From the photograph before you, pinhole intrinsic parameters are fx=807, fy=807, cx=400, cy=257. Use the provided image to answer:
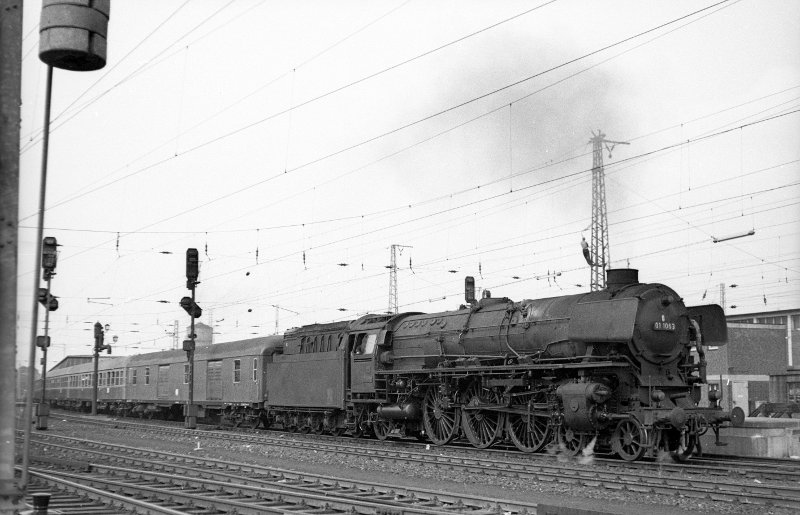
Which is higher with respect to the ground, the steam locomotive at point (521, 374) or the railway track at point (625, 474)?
the steam locomotive at point (521, 374)

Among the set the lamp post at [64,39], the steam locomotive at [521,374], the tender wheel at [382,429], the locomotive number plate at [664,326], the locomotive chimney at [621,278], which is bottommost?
the tender wheel at [382,429]

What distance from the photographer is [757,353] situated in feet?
149

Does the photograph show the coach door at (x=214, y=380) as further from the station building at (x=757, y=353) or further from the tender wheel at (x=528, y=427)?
the station building at (x=757, y=353)

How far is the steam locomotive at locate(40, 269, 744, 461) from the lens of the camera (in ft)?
52.6

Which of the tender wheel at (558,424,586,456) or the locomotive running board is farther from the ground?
the locomotive running board

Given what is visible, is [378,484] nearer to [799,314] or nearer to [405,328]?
[405,328]

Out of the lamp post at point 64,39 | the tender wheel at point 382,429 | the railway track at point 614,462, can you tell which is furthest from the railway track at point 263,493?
the tender wheel at point 382,429

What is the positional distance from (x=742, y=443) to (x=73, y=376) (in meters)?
49.8

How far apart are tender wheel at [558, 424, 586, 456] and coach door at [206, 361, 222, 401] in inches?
740

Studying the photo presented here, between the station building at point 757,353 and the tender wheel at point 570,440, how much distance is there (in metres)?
27.9

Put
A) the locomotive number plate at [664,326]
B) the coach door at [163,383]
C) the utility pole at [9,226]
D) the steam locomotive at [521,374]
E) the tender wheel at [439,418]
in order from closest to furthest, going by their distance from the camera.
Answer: the utility pole at [9,226], the steam locomotive at [521,374], the locomotive number plate at [664,326], the tender wheel at [439,418], the coach door at [163,383]

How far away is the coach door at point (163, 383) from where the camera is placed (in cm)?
3844

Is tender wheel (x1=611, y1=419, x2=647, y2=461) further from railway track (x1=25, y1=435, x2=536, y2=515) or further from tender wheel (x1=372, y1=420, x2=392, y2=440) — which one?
tender wheel (x1=372, y1=420, x2=392, y2=440)

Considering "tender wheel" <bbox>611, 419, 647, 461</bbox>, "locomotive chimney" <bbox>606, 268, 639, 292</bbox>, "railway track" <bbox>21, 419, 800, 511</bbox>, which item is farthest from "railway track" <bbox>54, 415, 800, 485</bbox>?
"locomotive chimney" <bbox>606, 268, 639, 292</bbox>
